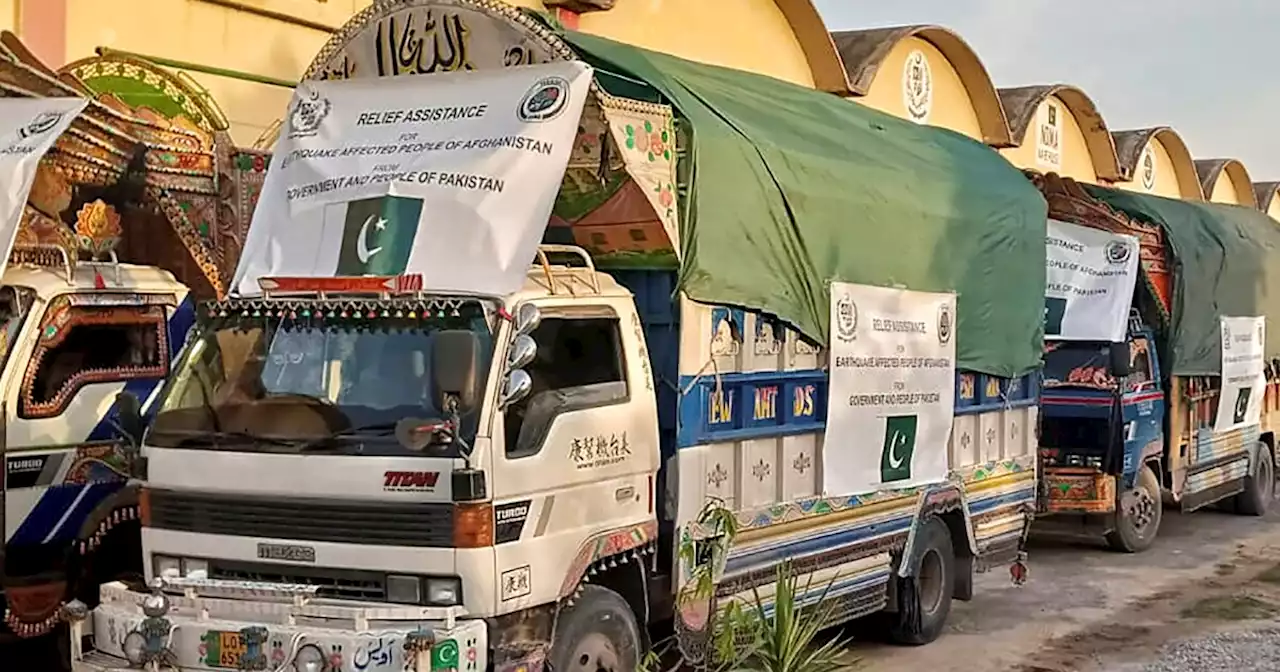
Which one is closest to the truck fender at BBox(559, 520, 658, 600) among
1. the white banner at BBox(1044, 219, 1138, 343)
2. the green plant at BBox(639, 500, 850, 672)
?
the green plant at BBox(639, 500, 850, 672)

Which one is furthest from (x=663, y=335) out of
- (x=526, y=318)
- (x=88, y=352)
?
(x=88, y=352)

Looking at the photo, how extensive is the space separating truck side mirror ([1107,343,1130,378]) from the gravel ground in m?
3.88

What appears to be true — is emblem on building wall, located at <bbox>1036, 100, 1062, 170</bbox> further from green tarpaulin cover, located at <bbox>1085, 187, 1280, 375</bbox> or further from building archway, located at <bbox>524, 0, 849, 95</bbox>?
green tarpaulin cover, located at <bbox>1085, 187, 1280, 375</bbox>

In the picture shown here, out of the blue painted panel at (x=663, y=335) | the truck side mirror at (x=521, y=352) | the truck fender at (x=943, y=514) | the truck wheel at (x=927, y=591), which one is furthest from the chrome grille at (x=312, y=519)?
the truck wheel at (x=927, y=591)

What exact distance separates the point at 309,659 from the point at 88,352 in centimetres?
357

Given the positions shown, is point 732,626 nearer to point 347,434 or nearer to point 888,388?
point 888,388

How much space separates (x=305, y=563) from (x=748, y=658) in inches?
93.9

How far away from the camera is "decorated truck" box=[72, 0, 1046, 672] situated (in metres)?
6.01

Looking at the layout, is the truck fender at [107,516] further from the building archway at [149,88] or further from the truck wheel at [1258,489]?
the truck wheel at [1258,489]

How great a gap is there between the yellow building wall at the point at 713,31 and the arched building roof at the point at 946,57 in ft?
4.96

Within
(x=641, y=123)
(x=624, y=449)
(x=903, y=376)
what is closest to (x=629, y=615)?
(x=624, y=449)

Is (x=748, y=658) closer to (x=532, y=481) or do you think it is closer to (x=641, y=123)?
(x=532, y=481)

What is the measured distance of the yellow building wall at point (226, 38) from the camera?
11500 mm

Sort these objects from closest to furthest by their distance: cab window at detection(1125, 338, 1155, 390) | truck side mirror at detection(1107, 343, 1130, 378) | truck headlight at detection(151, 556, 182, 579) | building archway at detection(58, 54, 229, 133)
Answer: truck headlight at detection(151, 556, 182, 579), building archway at detection(58, 54, 229, 133), truck side mirror at detection(1107, 343, 1130, 378), cab window at detection(1125, 338, 1155, 390)
